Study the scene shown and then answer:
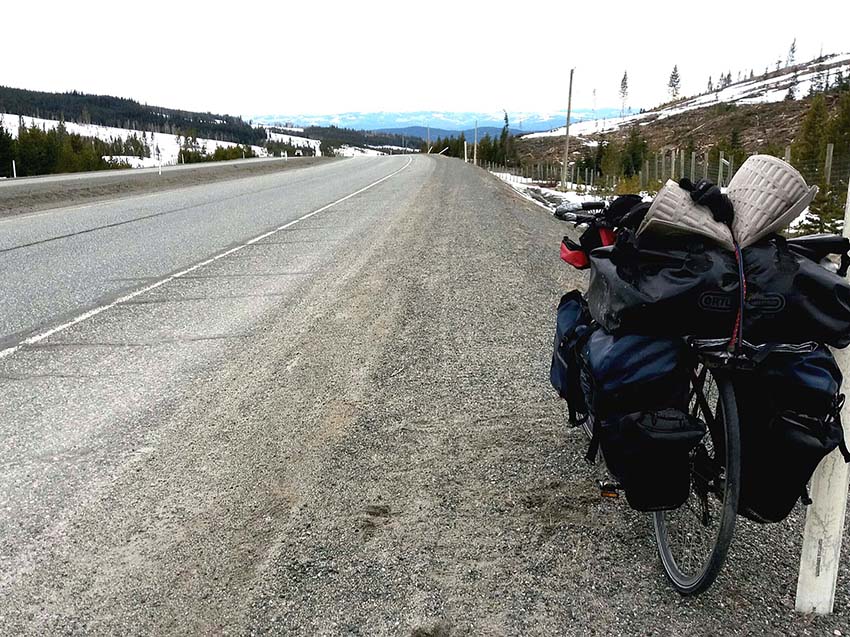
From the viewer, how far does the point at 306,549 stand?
8.75ft

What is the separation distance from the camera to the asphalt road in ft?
7.67

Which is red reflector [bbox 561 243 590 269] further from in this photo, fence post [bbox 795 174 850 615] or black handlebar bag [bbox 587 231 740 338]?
fence post [bbox 795 174 850 615]

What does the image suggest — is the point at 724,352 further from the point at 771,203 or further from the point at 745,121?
the point at 745,121

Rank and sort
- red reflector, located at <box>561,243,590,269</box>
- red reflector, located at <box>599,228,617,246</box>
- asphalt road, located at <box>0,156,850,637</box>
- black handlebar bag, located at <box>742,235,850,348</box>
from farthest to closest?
red reflector, located at <box>561,243,590,269</box> < red reflector, located at <box>599,228,617,246</box> < asphalt road, located at <box>0,156,850,637</box> < black handlebar bag, located at <box>742,235,850,348</box>

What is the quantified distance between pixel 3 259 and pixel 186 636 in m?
8.66

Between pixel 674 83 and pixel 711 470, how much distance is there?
18131 centimetres

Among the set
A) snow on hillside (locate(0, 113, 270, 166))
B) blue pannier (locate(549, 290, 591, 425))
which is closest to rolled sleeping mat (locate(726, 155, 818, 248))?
blue pannier (locate(549, 290, 591, 425))

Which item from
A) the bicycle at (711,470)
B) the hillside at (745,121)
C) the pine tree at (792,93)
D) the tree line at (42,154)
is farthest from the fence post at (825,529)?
the pine tree at (792,93)

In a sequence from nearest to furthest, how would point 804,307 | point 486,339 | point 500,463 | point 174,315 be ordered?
point 804,307, point 500,463, point 486,339, point 174,315

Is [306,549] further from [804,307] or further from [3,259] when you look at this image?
[3,259]

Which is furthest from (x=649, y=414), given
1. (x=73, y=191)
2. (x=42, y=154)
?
(x=42, y=154)

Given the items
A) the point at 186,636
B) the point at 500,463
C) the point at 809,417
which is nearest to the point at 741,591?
the point at 809,417

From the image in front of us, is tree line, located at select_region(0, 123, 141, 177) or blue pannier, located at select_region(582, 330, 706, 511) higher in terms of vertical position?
tree line, located at select_region(0, 123, 141, 177)

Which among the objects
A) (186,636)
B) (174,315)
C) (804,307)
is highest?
(804,307)
